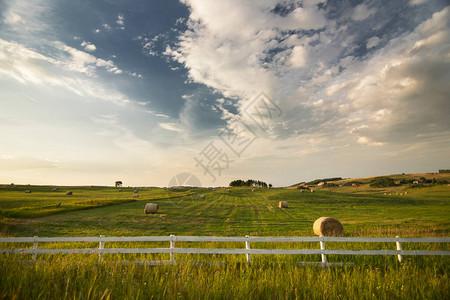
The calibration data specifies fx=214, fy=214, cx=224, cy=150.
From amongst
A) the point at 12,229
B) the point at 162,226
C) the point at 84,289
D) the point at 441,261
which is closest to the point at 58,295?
the point at 84,289

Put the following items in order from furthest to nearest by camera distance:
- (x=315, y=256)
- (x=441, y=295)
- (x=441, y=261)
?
(x=315, y=256) → (x=441, y=261) → (x=441, y=295)

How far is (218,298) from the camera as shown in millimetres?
3266

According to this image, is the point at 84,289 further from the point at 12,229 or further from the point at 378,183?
the point at 378,183

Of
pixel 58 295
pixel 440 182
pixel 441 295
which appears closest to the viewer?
pixel 58 295

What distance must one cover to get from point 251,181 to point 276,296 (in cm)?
15395

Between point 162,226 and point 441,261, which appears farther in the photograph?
point 162,226

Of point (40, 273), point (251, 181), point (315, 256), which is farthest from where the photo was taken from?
point (251, 181)

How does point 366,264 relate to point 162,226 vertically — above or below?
above

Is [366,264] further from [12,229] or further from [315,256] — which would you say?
[12,229]

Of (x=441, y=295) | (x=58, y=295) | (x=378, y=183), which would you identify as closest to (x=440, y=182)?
(x=378, y=183)

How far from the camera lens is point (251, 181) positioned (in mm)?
155125

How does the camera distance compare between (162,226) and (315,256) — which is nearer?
(315,256)

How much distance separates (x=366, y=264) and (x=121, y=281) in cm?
792

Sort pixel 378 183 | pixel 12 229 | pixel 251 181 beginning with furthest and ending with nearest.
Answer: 1. pixel 251 181
2. pixel 378 183
3. pixel 12 229
